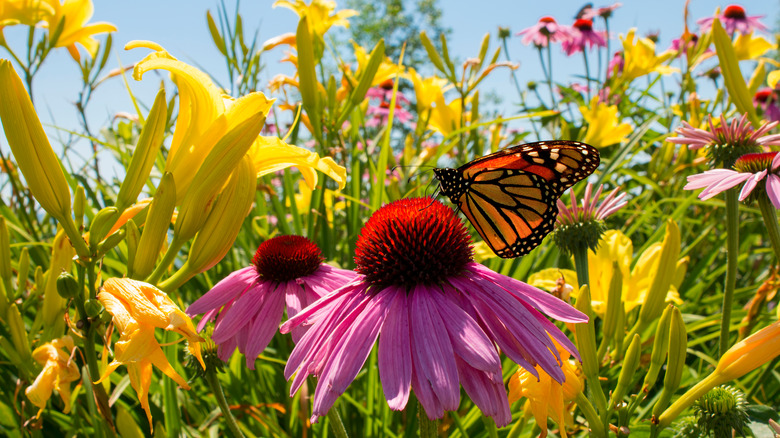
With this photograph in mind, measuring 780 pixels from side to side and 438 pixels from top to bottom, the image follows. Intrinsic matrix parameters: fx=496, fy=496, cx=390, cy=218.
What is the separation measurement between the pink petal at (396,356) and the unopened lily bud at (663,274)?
1.69 ft

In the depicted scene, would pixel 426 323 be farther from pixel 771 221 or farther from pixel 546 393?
pixel 771 221

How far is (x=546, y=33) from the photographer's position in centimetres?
362

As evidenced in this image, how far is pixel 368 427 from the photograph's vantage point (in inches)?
54.5

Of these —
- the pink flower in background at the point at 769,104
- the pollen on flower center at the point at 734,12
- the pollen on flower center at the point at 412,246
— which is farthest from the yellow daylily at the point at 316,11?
the pollen on flower center at the point at 734,12

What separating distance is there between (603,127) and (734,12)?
279 centimetres

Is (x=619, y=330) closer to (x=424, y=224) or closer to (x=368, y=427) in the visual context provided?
(x=424, y=224)

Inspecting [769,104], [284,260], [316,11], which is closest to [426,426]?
[284,260]

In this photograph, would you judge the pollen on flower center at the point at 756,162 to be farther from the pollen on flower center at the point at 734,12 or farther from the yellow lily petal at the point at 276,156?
the pollen on flower center at the point at 734,12

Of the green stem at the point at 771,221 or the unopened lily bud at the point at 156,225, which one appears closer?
the unopened lily bud at the point at 156,225

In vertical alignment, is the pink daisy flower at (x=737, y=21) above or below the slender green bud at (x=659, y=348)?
above

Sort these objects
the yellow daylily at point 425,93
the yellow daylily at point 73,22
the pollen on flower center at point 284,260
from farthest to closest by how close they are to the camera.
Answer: the yellow daylily at point 425,93
the yellow daylily at point 73,22
the pollen on flower center at point 284,260

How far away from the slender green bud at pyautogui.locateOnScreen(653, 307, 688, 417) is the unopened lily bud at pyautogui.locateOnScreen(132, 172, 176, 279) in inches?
31.3

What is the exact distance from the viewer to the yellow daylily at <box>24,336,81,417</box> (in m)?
0.91

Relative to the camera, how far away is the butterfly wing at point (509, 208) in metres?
1.32
